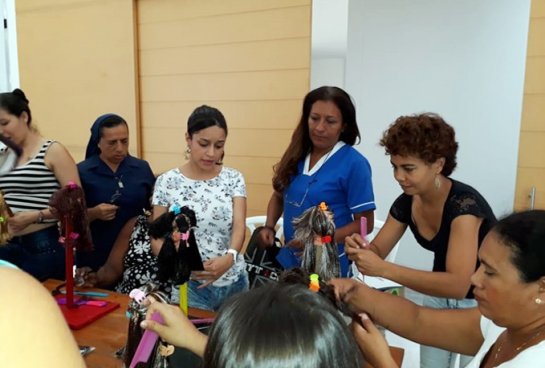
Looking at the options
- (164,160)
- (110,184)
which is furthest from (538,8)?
(164,160)

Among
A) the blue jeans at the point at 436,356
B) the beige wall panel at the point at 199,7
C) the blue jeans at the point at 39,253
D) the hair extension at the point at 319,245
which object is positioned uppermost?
the beige wall panel at the point at 199,7

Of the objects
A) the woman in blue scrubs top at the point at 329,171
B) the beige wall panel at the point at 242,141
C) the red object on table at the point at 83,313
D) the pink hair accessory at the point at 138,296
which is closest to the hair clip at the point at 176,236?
the pink hair accessory at the point at 138,296

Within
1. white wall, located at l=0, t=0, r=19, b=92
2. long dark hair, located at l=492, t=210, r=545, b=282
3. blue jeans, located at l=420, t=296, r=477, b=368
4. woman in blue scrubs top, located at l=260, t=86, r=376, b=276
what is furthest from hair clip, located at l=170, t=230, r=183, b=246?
white wall, located at l=0, t=0, r=19, b=92

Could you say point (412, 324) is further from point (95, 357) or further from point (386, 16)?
point (386, 16)

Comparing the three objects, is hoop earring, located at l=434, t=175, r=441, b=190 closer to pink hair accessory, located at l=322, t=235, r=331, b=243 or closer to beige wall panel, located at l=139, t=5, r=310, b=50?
pink hair accessory, located at l=322, t=235, r=331, b=243

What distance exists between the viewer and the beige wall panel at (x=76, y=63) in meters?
2.93

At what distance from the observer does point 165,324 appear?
81 centimetres

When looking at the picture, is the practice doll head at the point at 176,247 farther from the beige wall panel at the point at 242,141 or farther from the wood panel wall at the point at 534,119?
the wood panel wall at the point at 534,119

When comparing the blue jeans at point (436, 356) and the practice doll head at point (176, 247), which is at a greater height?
the practice doll head at point (176, 247)

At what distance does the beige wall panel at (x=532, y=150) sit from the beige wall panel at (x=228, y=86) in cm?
115

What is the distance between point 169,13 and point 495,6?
2003mm

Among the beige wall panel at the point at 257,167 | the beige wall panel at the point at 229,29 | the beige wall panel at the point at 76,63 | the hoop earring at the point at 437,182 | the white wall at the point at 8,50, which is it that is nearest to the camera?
the hoop earring at the point at 437,182

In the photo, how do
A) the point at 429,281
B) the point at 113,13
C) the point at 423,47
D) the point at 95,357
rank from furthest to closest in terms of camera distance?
the point at 113,13 < the point at 423,47 < the point at 429,281 < the point at 95,357

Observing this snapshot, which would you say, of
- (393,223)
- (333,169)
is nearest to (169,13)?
(333,169)
